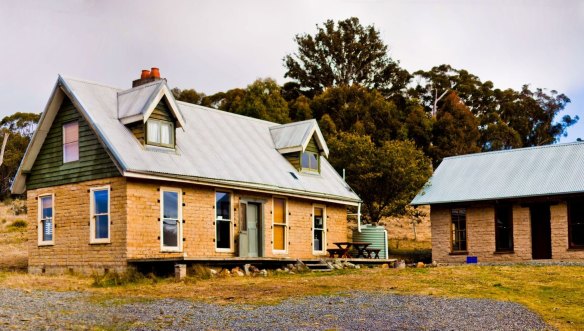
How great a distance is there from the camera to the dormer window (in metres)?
35.4

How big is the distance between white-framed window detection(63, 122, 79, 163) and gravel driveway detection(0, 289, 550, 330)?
353 inches

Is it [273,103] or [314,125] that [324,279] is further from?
[273,103]

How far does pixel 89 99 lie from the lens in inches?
1083

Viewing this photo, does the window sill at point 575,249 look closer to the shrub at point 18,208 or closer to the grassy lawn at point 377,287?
the grassy lawn at point 377,287

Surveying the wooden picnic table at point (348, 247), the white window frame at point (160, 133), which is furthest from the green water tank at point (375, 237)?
the white window frame at point (160, 133)

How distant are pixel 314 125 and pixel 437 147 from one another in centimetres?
3656

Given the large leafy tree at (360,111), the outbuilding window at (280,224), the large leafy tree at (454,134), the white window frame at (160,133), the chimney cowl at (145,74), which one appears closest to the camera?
the white window frame at (160,133)

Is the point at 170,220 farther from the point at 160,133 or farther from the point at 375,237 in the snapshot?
the point at 375,237

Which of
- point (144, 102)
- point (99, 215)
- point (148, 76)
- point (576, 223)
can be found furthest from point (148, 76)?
point (576, 223)

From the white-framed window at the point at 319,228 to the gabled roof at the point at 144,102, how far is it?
8.42m

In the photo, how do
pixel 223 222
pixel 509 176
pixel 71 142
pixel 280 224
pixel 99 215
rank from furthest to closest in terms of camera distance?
pixel 509 176 → pixel 280 224 → pixel 223 222 → pixel 71 142 → pixel 99 215

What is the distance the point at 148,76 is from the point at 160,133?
3184 millimetres

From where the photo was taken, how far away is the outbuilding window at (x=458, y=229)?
125ft

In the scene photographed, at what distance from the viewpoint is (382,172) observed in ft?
145
